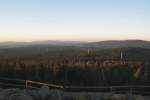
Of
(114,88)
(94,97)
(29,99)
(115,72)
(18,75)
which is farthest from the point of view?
(115,72)

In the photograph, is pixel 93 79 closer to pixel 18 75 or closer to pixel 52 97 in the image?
pixel 18 75

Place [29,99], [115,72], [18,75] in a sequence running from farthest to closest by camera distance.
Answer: [115,72]
[18,75]
[29,99]

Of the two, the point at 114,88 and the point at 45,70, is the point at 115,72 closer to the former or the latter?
the point at 45,70

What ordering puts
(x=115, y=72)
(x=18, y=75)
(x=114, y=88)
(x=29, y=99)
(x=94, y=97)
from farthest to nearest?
(x=115, y=72), (x=18, y=75), (x=114, y=88), (x=94, y=97), (x=29, y=99)

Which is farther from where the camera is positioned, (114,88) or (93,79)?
(93,79)

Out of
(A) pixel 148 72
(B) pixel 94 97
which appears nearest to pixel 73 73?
(A) pixel 148 72

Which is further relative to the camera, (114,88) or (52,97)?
(114,88)

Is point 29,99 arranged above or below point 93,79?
above

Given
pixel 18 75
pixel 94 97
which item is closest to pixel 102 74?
pixel 18 75

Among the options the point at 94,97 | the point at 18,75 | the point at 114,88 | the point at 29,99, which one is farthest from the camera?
the point at 18,75
